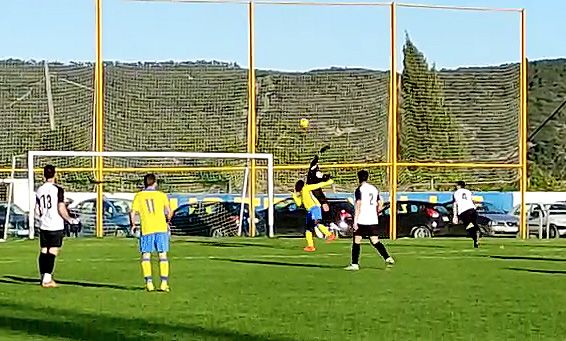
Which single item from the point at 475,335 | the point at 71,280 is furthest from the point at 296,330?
the point at 71,280

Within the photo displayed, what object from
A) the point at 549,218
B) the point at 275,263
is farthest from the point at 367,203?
the point at 549,218

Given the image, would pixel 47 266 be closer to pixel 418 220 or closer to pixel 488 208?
pixel 418 220

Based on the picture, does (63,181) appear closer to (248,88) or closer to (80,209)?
(80,209)

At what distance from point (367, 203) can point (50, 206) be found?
18.8 ft

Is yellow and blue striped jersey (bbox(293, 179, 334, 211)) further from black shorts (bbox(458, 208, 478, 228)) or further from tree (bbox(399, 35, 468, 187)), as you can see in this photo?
tree (bbox(399, 35, 468, 187))

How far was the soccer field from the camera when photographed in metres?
12.8

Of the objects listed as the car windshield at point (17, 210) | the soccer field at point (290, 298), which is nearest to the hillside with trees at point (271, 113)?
the car windshield at point (17, 210)

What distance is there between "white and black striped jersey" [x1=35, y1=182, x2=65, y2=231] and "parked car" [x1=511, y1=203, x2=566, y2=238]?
85.0 ft

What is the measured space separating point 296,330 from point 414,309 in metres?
2.58

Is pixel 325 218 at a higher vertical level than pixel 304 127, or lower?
lower

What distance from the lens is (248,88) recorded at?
124ft

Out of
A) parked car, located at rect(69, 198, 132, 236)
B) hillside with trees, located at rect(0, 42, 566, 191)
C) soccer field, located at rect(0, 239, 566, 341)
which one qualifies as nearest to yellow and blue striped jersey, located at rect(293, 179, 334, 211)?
soccer field, located at rect(0, 239, 566, 341)

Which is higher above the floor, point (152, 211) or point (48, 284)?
point (152, 211)

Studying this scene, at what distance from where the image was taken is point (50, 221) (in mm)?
18156
